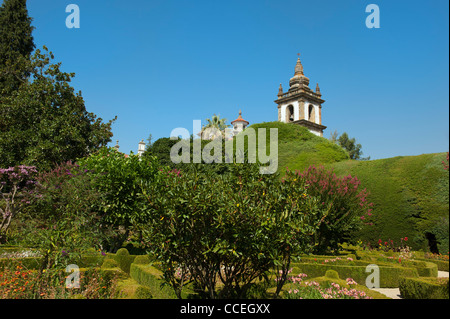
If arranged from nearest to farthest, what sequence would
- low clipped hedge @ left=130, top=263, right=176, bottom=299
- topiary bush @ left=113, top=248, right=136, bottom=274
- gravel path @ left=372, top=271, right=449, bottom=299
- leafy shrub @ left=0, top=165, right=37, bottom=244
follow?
1. low clipped hedge @ left=130, top=263, right=176, bottom=299
2. gravel path @ left=372, top=271, right=449, bottom=299
3. topiary bush @ left=113, top=248, right=136, bottom=274
4. leafy shrub @ left=0, top=165, right=37, bottom=244

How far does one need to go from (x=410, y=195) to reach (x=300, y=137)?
1269 cm

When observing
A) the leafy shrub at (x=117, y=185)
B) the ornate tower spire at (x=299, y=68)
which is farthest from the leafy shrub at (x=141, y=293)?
the ornate tower spire at (x=299, y=68)

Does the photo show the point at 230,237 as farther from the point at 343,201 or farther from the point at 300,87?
the point at 300,87

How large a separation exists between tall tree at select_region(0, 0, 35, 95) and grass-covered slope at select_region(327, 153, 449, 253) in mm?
27519

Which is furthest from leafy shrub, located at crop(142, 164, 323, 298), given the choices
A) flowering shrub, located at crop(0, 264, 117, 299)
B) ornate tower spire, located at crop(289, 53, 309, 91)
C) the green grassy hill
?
ornate tower spire, located at crop(289, 53, 309, 91)

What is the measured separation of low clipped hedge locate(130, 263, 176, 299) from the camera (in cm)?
793

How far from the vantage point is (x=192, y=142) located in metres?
32.2

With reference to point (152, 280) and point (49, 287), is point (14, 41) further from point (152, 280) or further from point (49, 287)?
point (152, 280)

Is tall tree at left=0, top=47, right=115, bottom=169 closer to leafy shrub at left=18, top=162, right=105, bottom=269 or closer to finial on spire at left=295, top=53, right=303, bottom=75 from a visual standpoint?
leafy shrub at left=18, top=162, right=105, bottom=269

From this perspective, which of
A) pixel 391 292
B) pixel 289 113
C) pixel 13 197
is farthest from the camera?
pixel 289 113

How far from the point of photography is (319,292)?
298 inches

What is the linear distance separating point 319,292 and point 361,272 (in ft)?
13.5

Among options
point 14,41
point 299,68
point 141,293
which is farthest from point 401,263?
point 299,68

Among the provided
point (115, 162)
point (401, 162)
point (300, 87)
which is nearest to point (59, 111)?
point (115, 162)
